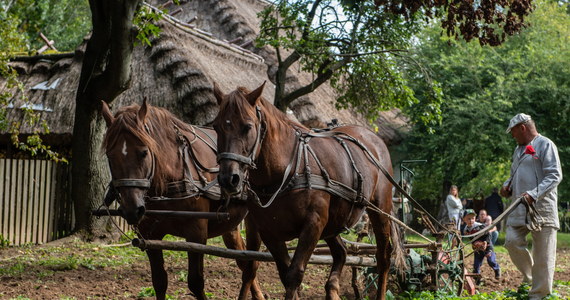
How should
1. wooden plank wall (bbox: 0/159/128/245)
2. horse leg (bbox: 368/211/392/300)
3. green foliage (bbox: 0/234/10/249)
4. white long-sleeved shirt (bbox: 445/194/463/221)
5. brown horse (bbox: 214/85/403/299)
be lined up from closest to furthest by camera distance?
brown horse (bbox: 214/85/403/299) → horse leg (bbox: 368/211/392/300) → green foliage (bbox: 0/234/10/249) → wooden plank wall (bbox: 0/159/128/245) → white long-sleeved shirt (bbox: 445/194/463/221)

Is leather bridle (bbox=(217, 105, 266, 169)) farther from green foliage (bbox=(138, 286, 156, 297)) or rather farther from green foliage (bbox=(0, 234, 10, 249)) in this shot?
green foliage (bbox=(0, 234, 10, 249))

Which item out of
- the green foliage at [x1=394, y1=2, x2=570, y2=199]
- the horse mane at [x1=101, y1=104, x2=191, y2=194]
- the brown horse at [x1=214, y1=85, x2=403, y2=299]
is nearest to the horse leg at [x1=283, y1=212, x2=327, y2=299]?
the brown horse at [x1=214, y1=85, x2=403, y2=299]

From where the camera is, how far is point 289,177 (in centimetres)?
520

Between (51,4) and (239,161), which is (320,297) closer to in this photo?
(239,161)

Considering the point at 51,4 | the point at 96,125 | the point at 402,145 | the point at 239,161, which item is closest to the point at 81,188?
the point at 96,125

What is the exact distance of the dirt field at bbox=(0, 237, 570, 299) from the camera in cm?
725

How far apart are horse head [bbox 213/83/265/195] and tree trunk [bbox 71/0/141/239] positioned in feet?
13.1

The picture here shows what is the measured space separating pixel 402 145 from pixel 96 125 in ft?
48.2

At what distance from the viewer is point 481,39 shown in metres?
8.43

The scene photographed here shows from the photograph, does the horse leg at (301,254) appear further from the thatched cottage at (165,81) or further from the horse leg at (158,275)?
the thatched cottage at (165,81)

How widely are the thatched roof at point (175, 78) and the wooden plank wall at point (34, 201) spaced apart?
6.99ft

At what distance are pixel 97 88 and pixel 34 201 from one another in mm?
3124

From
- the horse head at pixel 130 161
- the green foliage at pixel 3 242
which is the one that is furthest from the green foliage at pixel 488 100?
the horse head at pixel 130 161

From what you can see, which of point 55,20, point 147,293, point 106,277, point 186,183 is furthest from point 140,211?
point 55,20
